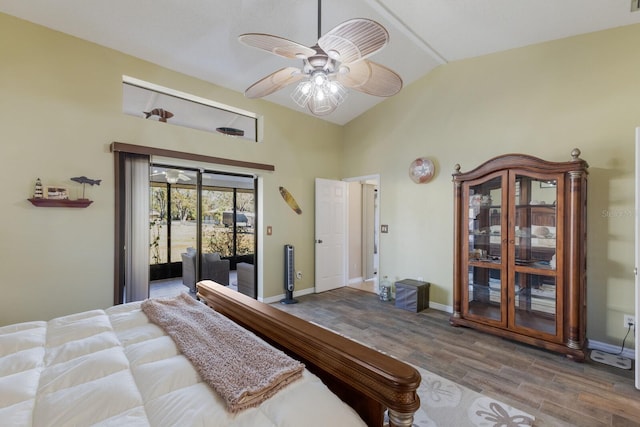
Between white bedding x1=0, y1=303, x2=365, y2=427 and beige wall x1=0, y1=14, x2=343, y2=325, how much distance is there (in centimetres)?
156

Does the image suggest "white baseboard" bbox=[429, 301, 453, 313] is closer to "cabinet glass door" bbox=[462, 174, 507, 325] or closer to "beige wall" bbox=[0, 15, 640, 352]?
"beige wall" bbox=[0, 15, 640, 352]

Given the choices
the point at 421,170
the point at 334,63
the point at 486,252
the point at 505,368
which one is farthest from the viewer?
the point at 421,170

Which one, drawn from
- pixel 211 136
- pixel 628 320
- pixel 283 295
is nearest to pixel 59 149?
pixel 211 136

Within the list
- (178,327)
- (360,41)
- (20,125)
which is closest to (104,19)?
A: (20,125)

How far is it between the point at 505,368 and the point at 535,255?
1.21 meters

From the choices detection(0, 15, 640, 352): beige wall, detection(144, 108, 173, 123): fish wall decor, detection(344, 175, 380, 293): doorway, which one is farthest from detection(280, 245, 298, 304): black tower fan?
detection(144, 108, 173, 123): fish wall decor

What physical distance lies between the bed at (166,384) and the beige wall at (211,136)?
1567 millimetres

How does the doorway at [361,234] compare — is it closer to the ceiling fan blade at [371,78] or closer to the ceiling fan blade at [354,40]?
the ceiling fan blade at [371,78]

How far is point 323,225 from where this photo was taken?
511 centimetres

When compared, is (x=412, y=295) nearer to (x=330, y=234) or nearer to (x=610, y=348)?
(x=330, y=234)

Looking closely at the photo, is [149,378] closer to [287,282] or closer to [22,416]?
[22,416]

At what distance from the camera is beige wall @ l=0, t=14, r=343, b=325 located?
8.70 feet

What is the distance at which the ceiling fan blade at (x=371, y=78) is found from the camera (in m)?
2.05

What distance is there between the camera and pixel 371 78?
2152mm
